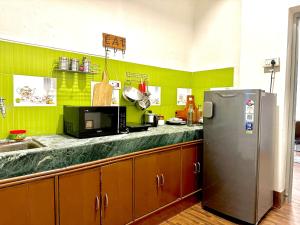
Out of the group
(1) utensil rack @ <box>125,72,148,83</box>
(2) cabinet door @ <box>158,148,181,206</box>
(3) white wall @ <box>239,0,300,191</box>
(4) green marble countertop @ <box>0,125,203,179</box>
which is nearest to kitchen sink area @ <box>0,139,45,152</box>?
(4) green marble countertop @ <box>0,125,203,179</box>

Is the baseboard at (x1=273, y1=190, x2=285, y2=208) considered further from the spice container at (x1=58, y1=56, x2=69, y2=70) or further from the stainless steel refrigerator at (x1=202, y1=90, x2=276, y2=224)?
the spice container at (x1=58, y1=56, x2=69, y2=70)

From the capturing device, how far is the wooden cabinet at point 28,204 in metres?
1.21

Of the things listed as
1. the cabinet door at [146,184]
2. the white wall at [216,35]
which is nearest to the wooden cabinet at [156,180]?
the cabinet door at [146,184]

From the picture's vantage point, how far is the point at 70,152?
145cm

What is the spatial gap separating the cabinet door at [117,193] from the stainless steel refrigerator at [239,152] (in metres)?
0.98

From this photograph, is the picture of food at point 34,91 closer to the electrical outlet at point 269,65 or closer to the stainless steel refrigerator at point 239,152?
→ the stainless steel refrigerator at point 239,152

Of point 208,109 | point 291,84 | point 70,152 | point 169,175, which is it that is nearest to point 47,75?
point 70,152

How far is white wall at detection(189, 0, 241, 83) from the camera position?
9.47ft

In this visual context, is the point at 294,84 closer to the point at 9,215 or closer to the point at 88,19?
the point at 88,19

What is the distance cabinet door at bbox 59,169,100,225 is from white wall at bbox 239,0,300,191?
206 cm

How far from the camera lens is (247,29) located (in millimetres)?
2611

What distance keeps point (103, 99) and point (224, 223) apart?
1803 mm

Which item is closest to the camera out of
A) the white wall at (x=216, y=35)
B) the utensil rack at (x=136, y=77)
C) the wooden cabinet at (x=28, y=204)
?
the wooden cabinet at (x=28, y=204)

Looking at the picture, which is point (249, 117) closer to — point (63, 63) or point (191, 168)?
point (191, 168)
